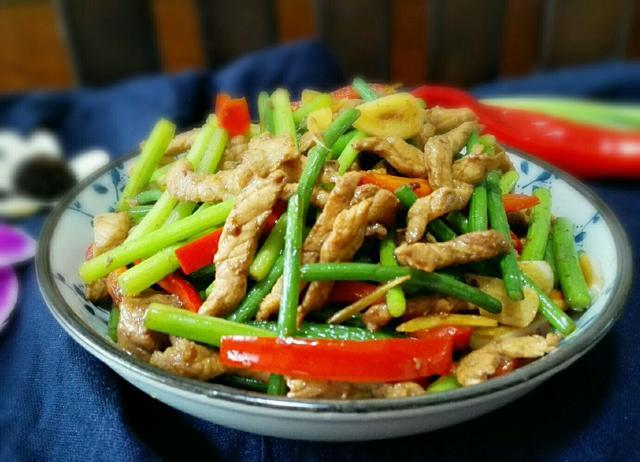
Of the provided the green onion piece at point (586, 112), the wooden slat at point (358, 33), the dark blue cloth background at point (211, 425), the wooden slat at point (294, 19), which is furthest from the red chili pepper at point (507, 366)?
the wooden slat at point (294, 19)

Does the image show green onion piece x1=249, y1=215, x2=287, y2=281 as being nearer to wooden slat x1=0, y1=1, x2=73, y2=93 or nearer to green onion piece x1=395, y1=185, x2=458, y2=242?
green onion piece x1=395, y1=185, x2=458, y2=242

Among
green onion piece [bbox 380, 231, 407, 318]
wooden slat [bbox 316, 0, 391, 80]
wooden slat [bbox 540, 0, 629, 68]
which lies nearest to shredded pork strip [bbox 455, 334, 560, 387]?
green onion piece [bbox 380, 231, 407, 318]

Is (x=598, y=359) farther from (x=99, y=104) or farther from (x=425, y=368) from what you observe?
(x=99, y=104)

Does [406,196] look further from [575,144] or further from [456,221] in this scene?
[575,144]

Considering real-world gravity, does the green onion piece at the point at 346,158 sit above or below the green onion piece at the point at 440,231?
above

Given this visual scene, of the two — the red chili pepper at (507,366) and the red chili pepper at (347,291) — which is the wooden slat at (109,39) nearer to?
the red chili pepper at (347,291)
